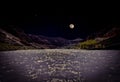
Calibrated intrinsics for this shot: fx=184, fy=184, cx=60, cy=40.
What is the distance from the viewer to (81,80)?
193ft

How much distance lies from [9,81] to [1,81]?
242 centimetres

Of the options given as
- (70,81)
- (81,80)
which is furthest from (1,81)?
(81,80)

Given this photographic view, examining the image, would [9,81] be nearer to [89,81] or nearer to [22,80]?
[22,80]

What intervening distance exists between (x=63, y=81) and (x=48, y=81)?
4.70 m

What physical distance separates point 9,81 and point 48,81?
12.3m

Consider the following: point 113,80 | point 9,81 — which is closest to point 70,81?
point 113,80

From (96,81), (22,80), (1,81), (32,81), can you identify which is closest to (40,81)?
(32,81)

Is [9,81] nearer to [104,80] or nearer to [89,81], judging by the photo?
[89,81]

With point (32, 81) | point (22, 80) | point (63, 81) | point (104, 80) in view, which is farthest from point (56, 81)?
point (104, 80)

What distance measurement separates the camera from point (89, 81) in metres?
57.4

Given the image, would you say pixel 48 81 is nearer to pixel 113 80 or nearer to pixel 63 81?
pixel 63 81

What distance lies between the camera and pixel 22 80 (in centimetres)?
5966

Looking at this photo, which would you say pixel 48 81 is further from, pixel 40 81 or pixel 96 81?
pixel 96 81

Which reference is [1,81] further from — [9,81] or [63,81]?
[63,81]
